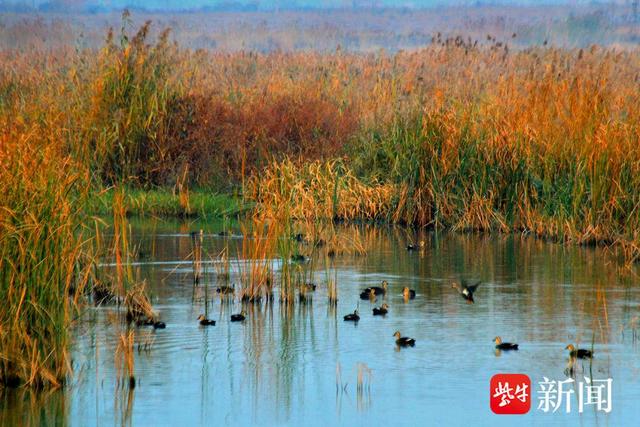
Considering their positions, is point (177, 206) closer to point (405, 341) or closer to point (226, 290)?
point (226, 290)

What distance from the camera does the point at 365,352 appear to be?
11.3 meters

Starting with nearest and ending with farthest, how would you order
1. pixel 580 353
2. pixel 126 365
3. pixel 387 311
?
pixel 126 365, pixel 580 353, pixel 387 311

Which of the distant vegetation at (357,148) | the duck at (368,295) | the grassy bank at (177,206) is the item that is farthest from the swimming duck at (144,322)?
the grassy bank at (177,206)

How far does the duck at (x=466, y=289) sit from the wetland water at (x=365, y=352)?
0.09m

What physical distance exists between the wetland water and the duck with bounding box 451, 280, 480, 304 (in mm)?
88

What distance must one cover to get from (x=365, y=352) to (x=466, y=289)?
2.81 metres

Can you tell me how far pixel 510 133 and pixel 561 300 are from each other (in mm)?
5780

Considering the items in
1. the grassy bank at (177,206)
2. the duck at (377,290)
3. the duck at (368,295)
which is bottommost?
the duck at (368,295)

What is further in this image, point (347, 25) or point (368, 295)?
point (347, 25)

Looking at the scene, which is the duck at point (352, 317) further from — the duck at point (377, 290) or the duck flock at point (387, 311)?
the duck at point (377, 290)

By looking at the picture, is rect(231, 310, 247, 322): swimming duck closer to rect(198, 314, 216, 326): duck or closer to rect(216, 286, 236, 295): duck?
rect(198, 314, 216, 326): duck

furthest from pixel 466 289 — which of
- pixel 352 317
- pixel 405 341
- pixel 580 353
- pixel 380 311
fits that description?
pixel 580 353

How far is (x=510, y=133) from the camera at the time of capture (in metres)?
19.2

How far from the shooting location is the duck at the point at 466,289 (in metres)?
13.8
